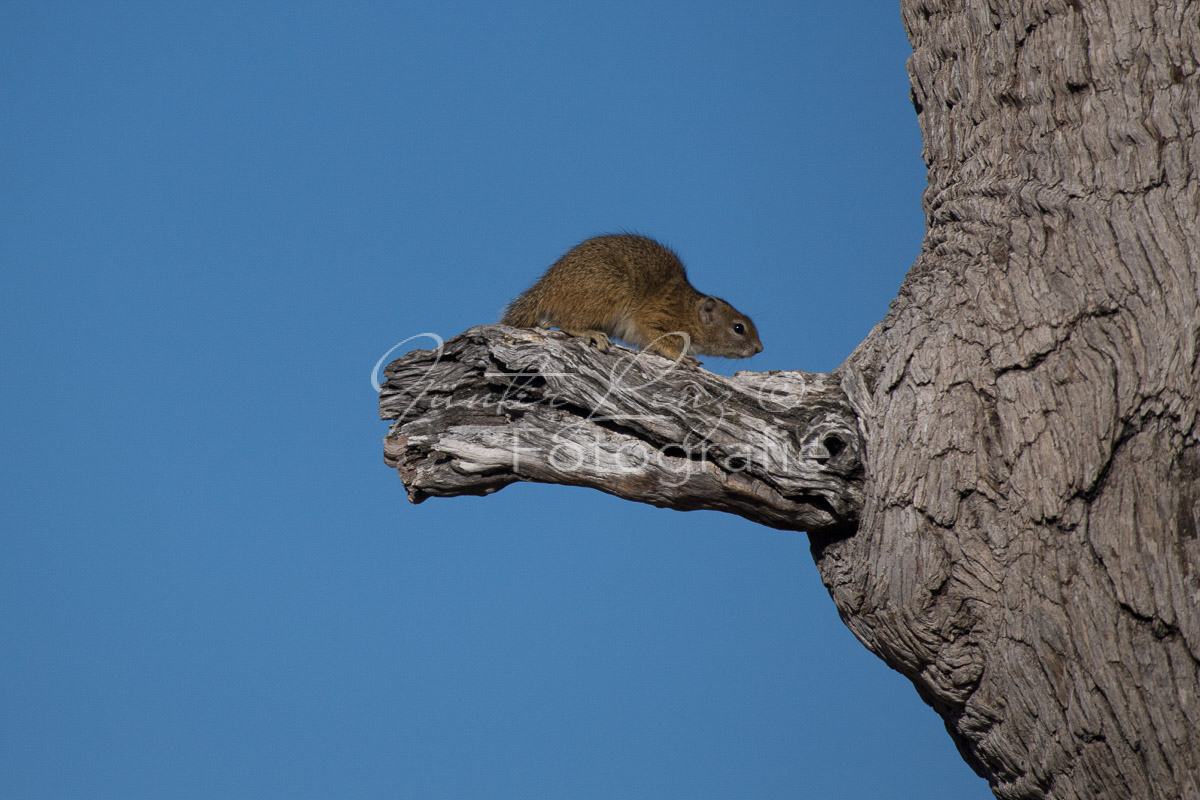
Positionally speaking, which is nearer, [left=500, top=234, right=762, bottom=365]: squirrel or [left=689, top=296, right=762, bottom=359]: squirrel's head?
[left=500, top=234, right=762, bottom=365]: squirrel

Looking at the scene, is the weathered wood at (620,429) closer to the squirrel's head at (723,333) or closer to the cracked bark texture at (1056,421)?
the cracked bark texture at (1056,421)

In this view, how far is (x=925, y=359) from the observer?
13.6ft

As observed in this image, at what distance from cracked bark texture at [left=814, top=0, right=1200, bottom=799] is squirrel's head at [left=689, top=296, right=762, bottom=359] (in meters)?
3.02

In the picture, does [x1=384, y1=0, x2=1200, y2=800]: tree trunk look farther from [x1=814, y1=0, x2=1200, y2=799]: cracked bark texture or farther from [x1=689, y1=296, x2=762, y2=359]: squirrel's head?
[x1=689, y1=296, x2=762, y2=359]: squirrel's head

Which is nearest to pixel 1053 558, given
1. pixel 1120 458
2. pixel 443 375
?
pixel 1120 458

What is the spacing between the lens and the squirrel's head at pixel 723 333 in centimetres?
737

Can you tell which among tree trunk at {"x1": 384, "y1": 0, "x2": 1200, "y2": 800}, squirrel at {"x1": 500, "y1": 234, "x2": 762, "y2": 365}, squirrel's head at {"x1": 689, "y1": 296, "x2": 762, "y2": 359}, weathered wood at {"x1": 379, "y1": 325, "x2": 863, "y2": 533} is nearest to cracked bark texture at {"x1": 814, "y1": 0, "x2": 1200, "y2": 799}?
tree trunk at {"x1": 384, "y1": 0, "x2": 1200, "y2": 800}

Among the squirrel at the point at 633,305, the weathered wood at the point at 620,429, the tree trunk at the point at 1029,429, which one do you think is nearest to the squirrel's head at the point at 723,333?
the squirrel at the point at 633,305

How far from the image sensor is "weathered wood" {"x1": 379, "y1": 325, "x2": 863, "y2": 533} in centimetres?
437

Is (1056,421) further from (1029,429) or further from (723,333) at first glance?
(723,333)

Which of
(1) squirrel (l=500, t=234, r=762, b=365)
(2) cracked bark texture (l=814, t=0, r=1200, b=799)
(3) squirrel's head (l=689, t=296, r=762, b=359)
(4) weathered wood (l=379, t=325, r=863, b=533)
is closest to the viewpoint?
(2) cracked bark texture (l=814, t=0, r=1200, b=799)

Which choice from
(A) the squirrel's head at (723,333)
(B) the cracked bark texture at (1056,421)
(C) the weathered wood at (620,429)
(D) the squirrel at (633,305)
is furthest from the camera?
(A) the squirrel's head at (723,333)

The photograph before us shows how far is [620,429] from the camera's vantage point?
462 centimetres

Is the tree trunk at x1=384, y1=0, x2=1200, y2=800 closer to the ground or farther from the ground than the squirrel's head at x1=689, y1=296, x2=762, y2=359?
closer to the ground
